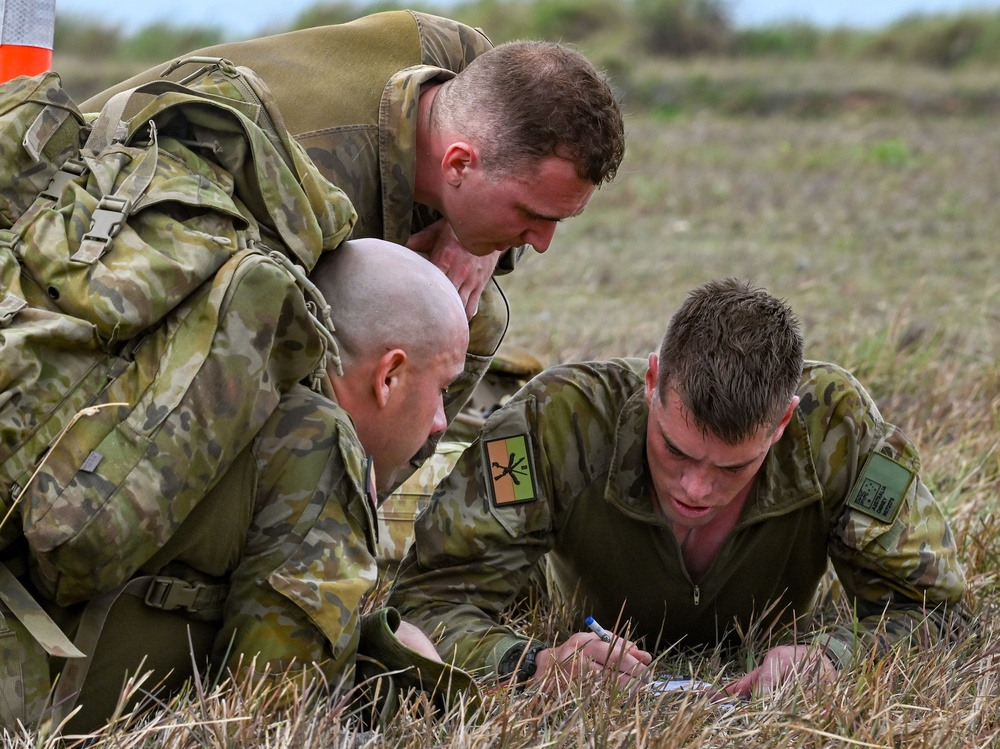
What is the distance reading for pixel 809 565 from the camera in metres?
3.60

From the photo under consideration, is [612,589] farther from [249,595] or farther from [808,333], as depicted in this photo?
[808,333]

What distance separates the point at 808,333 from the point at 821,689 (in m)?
4.32

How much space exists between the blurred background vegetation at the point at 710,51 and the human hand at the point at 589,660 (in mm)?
14510

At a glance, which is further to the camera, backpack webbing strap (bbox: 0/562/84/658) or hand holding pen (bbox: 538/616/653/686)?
hand holding pen (bbox: 538/616/653/686)

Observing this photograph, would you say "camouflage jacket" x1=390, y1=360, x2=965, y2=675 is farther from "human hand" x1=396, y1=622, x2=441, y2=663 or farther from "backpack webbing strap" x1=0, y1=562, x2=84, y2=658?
"backpack webbing strap" x1=0, y1=562, x2=84, y2=658

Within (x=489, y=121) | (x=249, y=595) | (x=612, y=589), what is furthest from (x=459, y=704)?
(x=489, y=121)

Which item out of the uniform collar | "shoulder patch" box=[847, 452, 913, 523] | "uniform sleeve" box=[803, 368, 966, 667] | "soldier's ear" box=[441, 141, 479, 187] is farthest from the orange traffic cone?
"shoulder patch" box=[847, 452, 913, 523]

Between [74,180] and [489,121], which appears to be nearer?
[74,180]

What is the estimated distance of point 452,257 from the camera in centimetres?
400

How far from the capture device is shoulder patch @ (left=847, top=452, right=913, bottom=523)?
3420 mm

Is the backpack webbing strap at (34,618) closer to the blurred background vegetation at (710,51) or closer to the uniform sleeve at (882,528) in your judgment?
the uniform sleeve at (882,528)

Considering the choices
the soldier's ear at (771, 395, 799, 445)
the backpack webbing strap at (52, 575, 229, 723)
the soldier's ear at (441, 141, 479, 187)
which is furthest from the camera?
the soldier's ear at (441, 141, 479, 187)

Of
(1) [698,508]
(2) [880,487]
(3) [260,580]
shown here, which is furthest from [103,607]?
(2) [880,487]

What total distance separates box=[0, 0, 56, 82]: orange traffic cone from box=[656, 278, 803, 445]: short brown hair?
1.82 meters
